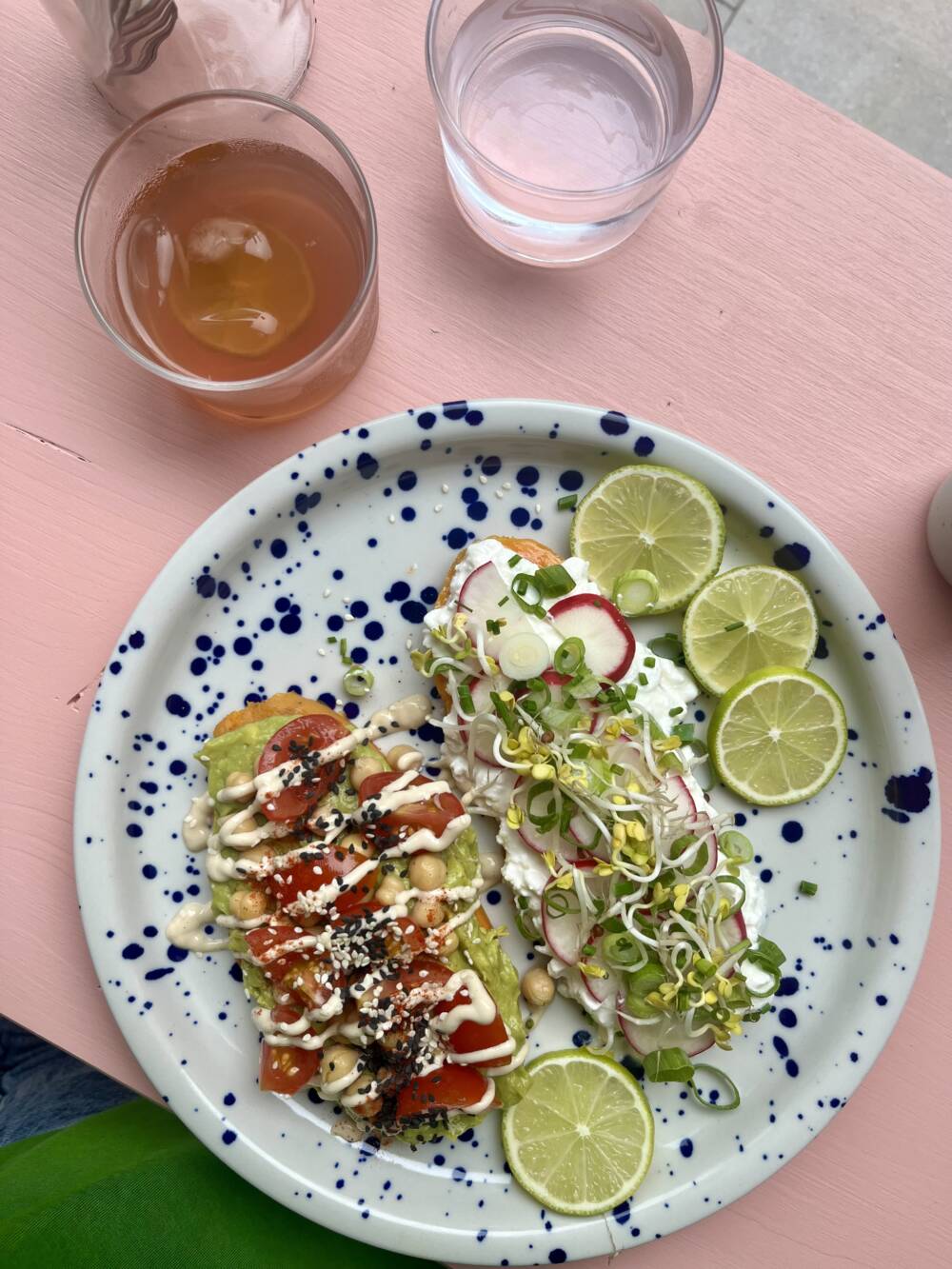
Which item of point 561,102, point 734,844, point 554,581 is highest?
point 561,102

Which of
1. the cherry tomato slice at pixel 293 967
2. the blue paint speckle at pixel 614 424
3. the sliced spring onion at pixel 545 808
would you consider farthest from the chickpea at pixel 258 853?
the blue paint speckle at pixel 614 424

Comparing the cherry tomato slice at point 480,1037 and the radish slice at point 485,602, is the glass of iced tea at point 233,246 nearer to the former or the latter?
the radish slice at point 485,602

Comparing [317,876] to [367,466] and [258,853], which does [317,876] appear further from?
[367,466]

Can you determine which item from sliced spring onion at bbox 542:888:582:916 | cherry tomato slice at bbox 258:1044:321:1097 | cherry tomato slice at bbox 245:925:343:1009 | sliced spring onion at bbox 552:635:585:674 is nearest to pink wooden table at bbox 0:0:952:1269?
cherry tomato slice at bbox 258:1044:321:1097

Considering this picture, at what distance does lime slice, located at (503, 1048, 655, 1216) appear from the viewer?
1.84 metres

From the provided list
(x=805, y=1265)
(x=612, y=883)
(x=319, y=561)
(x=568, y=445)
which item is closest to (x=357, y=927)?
(x=612, y=883)

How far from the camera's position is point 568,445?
194 centimetres

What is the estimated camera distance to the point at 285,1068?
5.90ft

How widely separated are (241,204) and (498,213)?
49cm

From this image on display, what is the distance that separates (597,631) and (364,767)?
0.53 meters

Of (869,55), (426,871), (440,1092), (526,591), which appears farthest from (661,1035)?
(869,55)

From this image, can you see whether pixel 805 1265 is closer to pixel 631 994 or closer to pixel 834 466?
pixel 631 994

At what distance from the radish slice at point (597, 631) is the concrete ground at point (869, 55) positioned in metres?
1.86

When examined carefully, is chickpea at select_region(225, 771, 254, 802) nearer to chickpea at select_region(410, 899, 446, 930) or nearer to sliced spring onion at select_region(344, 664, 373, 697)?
sliced spring onion at select_region(344, 664, 373, 697)
